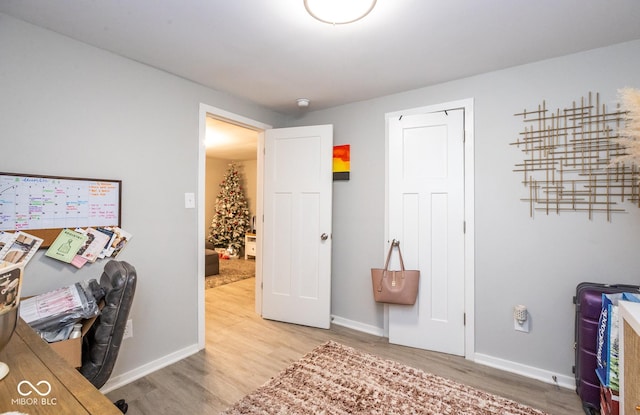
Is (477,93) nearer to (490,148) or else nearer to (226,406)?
(490,148)

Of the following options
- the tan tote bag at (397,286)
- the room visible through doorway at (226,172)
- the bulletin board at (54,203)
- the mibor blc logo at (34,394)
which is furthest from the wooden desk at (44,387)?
the room visible through doorway at (226,172)

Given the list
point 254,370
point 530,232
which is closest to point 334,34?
point 530,232

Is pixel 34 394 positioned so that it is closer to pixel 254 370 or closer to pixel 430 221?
pixel 254 370

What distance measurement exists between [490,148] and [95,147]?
9.28 ft

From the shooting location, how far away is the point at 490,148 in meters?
2.33

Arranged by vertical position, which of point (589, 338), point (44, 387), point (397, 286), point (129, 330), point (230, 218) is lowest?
point (129, 330)

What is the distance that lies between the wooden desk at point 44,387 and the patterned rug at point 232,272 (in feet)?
12.3

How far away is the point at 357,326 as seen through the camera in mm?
3000

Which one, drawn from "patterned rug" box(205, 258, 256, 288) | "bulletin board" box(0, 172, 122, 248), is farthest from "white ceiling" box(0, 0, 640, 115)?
"patterned rug" box(205, 258, 256, 288)

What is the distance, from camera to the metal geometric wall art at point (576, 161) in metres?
1.92

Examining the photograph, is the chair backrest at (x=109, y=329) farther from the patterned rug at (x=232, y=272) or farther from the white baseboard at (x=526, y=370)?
the patterned rug at (x=232, y=272)

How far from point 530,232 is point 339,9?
1.98m

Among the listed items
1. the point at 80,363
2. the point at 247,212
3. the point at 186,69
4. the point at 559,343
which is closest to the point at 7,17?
the point at 186,69

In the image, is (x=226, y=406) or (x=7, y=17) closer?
(x=7, y=17)
